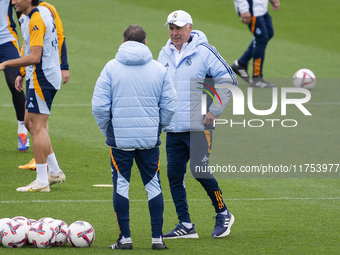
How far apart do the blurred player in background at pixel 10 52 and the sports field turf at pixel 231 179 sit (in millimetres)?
304

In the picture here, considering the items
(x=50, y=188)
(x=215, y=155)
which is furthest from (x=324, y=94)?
(x=50, y=188)

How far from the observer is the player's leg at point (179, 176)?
644cm

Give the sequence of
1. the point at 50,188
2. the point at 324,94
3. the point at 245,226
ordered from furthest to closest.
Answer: the point at 324,94, the point at 50,188, the point at 245,226

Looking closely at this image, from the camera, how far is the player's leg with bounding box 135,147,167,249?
586 centimetres

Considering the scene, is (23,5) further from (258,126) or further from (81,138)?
(258,126)

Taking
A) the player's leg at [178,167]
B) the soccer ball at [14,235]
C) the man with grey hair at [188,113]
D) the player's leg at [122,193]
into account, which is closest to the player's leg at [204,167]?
the man with grey hair at [188,113]

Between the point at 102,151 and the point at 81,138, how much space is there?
0.95 metres

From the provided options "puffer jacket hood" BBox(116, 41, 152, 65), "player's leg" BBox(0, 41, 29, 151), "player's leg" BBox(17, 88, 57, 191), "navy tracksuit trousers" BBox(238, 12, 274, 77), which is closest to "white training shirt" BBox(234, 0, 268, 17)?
"navy tracksuit trousers" BBox(238, 12, 274, 77)

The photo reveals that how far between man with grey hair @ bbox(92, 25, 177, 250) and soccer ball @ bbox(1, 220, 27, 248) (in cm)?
78

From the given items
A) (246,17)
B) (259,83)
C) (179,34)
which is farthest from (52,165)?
(259,83)

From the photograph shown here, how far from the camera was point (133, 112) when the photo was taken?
573 centimetres

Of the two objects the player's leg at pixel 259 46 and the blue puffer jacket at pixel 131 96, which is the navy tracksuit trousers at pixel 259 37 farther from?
the blue puffer jacket at pixel 131 96

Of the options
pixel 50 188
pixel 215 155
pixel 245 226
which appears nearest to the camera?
pixel 245 226

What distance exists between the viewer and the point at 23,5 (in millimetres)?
7645
